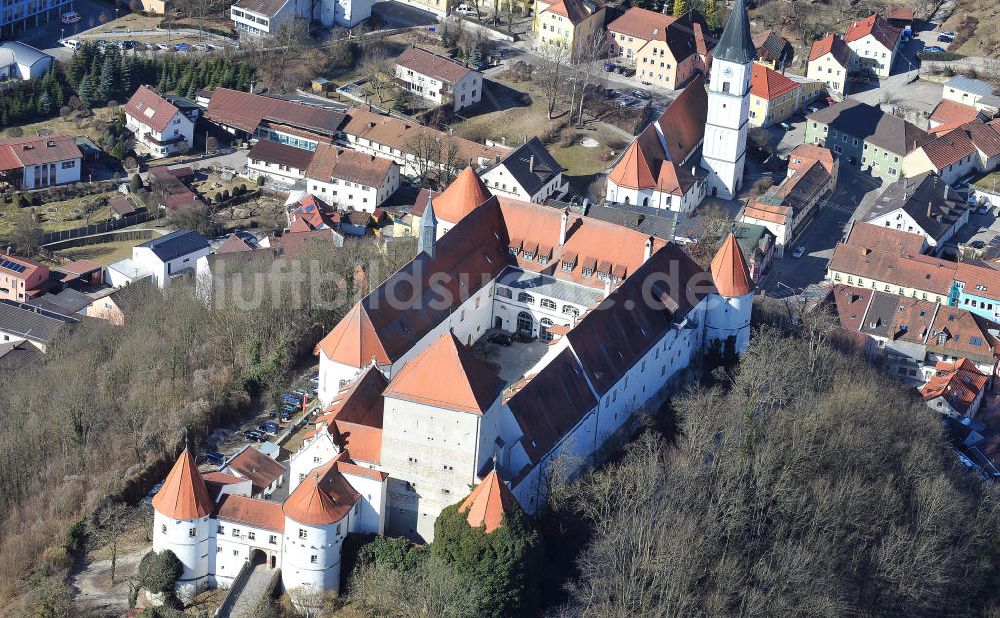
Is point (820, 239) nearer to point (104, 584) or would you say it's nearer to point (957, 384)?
point (957, 384)

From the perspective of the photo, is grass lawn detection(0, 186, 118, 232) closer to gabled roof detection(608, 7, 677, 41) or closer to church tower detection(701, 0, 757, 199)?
church tower detection(701, 0, 757, 199)

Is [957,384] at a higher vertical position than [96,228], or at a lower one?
higher

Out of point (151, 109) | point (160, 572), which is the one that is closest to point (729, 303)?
point (160, 572)

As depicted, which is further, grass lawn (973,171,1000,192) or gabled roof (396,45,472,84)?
gabled roof (396,45,472,84)

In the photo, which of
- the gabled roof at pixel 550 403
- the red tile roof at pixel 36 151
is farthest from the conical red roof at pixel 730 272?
the red tile roof at pixel 36 151

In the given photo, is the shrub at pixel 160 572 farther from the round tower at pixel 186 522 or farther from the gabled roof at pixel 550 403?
the gabled roof at pixel 550 403

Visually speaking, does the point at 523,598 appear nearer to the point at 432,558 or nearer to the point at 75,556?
the point at 432,558

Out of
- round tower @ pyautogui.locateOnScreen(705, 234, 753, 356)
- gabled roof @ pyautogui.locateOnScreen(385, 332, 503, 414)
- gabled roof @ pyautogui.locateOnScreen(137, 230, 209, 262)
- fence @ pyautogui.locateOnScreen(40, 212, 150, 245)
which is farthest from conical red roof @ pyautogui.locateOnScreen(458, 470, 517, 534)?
fence @ pyautogui.locateOnScreen(40, 212, 150, 245)
